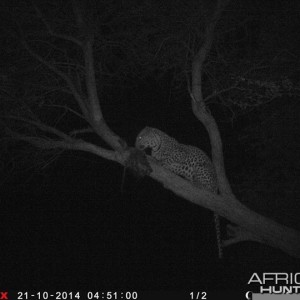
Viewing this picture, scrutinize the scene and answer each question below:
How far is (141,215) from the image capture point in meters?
15.6

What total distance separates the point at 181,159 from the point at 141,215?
9.32 meters

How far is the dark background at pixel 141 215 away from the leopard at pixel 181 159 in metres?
1.48

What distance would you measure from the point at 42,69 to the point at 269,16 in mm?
3263

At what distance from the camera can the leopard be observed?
21.1 feet

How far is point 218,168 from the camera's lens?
4.84 meters

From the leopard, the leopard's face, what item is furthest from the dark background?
the leopard

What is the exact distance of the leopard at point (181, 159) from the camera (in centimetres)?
643

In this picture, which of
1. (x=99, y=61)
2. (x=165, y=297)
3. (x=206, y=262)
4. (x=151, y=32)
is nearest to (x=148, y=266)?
(x=206, y=262)

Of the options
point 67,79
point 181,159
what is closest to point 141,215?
point 181,159

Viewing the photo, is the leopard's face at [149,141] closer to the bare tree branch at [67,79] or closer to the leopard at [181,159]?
the leopard at [181,159]

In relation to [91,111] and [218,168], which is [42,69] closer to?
[91,111]

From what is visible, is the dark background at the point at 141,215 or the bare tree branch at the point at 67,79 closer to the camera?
the bare tree branch at the point at 67,79

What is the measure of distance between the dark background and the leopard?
1477mm

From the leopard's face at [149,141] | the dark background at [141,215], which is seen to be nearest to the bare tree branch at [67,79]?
the leopard's face at [149,141]
